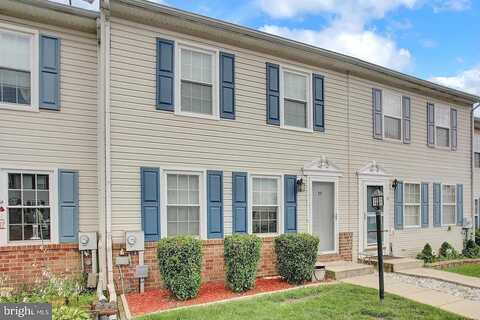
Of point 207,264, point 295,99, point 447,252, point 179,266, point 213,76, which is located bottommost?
point 447,252

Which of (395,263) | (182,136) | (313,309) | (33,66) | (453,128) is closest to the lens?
(313,309)

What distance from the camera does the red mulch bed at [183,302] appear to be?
22.1ft

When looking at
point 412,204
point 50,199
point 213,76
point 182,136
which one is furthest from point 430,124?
point 50,199

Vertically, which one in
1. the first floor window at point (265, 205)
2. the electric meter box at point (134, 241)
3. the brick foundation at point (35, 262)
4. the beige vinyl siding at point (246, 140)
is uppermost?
the beige vinyl siding at point (246, 140)

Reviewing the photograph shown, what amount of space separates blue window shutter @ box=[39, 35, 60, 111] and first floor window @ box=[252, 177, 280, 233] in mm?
4491

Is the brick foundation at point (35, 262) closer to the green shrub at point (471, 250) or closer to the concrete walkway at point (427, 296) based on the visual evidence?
the concrete walkway at point (427, 296)

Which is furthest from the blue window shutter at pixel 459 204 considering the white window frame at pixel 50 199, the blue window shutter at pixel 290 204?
the white window frame at pixel 50 199

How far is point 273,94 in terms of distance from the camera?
9766 mm

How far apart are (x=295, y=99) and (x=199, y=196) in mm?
3547

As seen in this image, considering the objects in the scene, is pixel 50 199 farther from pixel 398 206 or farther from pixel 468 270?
pixel 468 270

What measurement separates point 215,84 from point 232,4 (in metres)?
4.28

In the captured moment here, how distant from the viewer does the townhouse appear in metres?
7.38

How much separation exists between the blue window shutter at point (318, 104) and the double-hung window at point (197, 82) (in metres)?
2.89

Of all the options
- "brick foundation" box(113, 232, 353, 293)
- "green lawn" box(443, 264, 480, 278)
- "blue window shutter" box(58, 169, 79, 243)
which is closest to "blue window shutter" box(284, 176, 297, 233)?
"brick foundation" box(113, 232, 353, 293)
